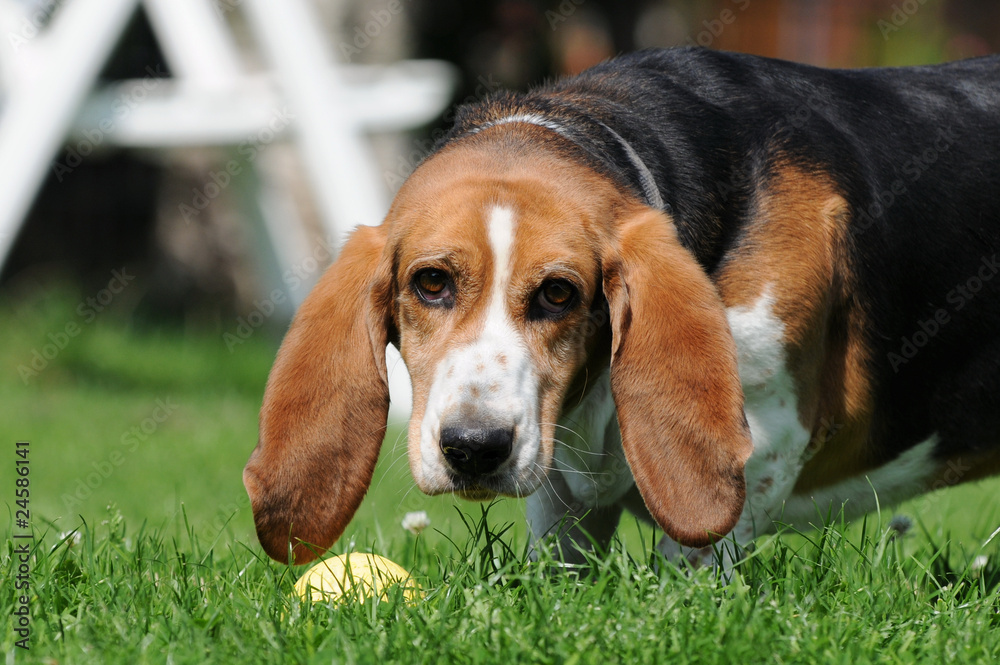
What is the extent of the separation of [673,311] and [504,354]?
1.40 ft

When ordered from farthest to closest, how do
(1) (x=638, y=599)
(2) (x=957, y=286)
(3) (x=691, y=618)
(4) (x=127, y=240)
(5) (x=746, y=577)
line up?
(4) (x=127, y=240) → (2) (x=957, y=286) → (5) (x=746, y=577) → (1) (x=638, y=599) → (3) (x=691, y=618)

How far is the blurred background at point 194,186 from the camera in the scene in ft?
20.7

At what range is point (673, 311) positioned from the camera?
9.23ft

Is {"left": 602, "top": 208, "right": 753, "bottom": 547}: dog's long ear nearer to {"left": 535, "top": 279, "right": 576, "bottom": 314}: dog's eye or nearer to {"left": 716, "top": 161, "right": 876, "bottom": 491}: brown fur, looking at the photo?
{"left": 535, "top": 279, "right": 576, "bottom": 314}: dog's eye

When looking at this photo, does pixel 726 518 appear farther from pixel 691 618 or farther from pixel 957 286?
pixel 957 286

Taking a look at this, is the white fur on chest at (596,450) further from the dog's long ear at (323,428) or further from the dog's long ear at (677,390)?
the dog's long ear at (323,428)

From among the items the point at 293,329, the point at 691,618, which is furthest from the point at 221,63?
the point at 691,618

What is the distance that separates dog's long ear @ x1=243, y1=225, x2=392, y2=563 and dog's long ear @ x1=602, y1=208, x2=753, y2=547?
0.62m

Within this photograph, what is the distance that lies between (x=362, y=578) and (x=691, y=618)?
0.81m

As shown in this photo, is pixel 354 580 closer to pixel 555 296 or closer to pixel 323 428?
pixel 323 428

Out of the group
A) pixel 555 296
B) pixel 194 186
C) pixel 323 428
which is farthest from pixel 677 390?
pixel 194 186

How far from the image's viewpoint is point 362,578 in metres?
2.87

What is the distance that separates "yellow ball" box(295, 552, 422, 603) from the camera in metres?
2.82

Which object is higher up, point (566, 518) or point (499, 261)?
point (499, 261)
